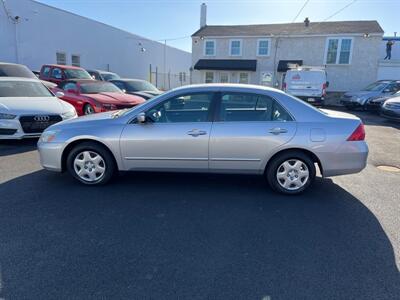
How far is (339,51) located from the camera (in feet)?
72.3

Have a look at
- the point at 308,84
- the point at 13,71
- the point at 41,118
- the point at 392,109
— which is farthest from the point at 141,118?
the point at 308,84

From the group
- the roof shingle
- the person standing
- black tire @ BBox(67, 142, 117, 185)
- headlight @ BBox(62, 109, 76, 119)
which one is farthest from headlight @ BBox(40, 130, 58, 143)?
the person standing

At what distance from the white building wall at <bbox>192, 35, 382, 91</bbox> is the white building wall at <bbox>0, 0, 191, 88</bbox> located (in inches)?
320

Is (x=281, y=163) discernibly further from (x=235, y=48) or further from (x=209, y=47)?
(x=209, y=47)

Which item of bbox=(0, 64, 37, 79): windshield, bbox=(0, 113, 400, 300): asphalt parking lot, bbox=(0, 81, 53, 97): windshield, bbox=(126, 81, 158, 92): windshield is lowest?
bbox=(0, 113, 400, 300): asphalt parking lot

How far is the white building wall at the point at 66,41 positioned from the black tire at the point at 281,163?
18311 mm

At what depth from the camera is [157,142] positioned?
4250mm

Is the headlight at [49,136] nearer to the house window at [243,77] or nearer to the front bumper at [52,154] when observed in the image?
the front bumper at [52,154]

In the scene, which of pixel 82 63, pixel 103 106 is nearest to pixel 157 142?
pixel 103 106

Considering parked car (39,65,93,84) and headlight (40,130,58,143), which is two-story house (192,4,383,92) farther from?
headlight (40,130,58,143)

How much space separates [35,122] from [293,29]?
22.3 m

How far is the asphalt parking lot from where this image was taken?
2.38m

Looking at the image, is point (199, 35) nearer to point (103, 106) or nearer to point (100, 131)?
point (103, 106)

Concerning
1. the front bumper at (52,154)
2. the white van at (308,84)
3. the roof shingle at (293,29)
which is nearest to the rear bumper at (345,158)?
the front bumper at (52,154)
